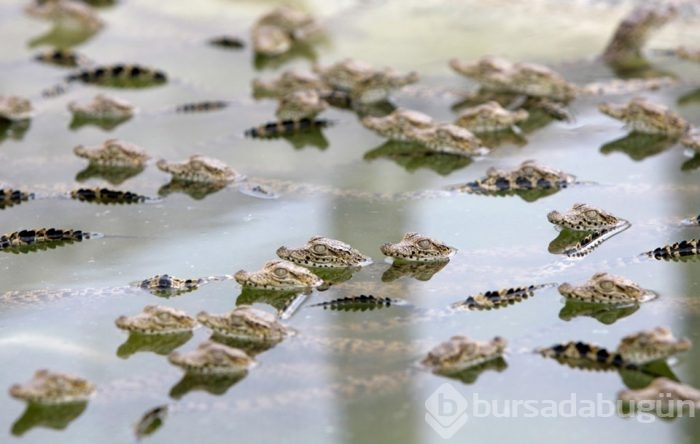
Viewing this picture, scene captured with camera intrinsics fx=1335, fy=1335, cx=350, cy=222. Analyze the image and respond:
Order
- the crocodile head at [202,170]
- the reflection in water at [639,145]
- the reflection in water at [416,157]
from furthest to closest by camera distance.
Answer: the reflection in water at [639,145], the reflection in water at [416,157], the crocodile head at [202,170]

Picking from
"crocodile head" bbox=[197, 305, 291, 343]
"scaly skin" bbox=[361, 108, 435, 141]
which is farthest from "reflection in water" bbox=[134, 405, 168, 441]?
"scaly skin" bbox=[361, 108, 435, 141]

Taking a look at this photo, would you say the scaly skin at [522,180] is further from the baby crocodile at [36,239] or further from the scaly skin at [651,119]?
the baby crocodile at [36,239]

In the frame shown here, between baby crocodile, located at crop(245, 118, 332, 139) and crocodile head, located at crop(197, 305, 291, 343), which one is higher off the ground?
baby crocodile, located at crop(245, 118, 332, 139)

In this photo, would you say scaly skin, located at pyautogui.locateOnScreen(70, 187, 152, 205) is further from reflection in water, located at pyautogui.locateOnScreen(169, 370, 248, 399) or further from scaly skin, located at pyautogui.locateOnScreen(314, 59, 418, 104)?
reflection in water, located at pyautogui.locateOnScreen(169, 370, 248, 399)

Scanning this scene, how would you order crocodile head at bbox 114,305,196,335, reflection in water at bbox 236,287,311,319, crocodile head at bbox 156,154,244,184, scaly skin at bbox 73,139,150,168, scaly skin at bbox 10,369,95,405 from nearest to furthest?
scaly skin at bbox 10,369,95,405, crocodile head at bbox 114,305,196,335, reflection in water at bbox 236,287,311,319, crocodile head at bbox 156,154,244,184, scaly skin at bbox 73,139,150,168
